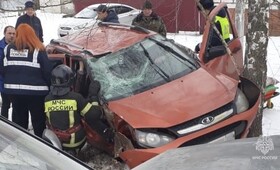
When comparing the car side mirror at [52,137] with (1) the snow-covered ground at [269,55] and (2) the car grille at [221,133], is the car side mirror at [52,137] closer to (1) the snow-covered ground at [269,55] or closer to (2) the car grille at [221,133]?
(2) the car grille at [221,133]

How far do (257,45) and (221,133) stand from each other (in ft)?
3.94

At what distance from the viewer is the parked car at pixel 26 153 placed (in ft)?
8.62

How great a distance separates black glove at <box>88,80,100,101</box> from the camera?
5.04 metres

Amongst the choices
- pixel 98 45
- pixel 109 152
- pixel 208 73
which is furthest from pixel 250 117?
pixel 98 45

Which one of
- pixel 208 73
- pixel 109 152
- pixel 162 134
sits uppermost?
pixel 208 73

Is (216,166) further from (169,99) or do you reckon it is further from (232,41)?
(232,41)

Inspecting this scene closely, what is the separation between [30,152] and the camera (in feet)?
9.16

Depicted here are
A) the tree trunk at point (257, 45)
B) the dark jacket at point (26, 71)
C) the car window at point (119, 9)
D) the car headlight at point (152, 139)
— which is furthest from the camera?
the car window at point (119, 9)

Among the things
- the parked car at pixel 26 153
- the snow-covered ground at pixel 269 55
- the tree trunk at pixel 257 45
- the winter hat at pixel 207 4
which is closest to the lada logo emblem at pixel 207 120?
the tree trunk at pixel 257 45

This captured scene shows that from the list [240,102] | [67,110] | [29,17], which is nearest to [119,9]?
[29,17]

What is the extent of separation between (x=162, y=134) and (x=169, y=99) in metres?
0.48

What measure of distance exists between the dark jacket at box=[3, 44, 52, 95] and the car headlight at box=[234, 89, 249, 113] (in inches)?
84.0

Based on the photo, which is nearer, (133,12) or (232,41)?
(232,41)

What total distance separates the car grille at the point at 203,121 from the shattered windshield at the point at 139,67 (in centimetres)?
77
